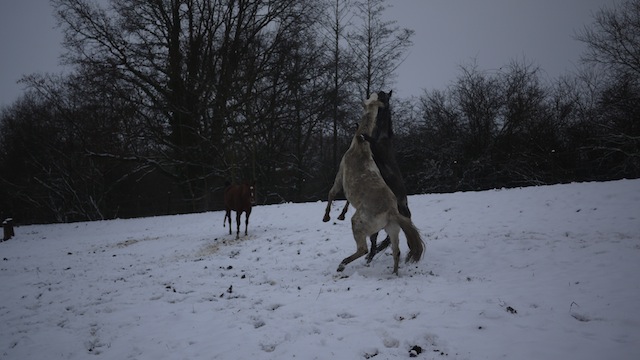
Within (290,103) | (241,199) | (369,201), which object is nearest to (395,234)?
(369,201)

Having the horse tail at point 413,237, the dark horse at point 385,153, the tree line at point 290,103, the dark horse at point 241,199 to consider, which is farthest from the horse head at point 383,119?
the tree line at point 290,103

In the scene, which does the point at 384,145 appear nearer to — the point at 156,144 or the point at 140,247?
the point at 140,247

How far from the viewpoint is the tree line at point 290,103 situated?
1794cm

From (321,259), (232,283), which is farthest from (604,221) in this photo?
(232,283)

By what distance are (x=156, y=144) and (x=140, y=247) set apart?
1184 cm

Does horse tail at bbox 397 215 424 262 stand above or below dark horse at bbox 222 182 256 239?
below

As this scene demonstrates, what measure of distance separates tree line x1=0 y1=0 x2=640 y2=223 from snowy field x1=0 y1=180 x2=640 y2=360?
9958 mm

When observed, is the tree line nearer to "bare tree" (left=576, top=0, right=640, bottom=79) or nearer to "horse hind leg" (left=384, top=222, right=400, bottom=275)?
→ "bare tree" (left=576, top=0, right=640, bottom=79)

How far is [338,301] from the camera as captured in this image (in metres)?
4.82

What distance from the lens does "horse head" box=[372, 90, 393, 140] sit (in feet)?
21.2

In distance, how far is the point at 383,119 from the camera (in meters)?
6.51

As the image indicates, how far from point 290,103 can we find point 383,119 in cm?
1701

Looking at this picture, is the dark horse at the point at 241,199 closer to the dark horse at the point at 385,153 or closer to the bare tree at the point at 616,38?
the dark horse at the point at 385,153

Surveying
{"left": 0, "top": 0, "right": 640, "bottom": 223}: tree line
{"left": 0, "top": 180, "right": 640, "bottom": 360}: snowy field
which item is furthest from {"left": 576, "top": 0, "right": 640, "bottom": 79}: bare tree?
{"left": 0, "top": 180, "right": 640, "bottom": 360}: snowy field
